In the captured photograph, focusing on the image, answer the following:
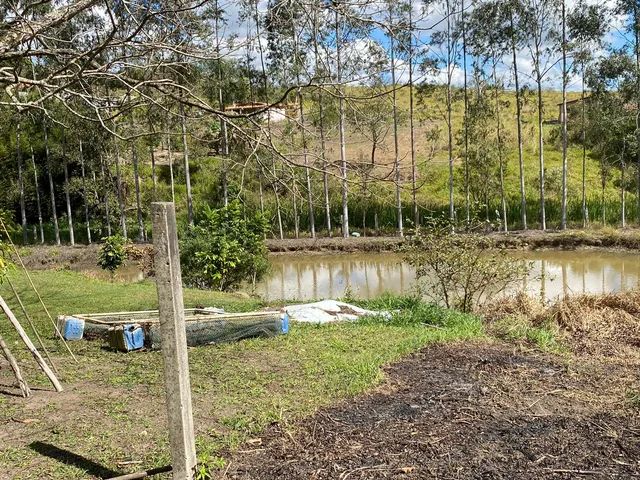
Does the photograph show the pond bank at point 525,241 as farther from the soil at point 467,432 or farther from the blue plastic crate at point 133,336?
the soil at point 467,432

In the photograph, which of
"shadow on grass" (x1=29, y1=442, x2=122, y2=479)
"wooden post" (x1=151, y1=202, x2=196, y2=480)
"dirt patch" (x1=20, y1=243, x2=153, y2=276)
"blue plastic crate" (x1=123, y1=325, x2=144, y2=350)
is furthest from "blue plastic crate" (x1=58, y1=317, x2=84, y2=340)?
"dirt patch" (x1=20, y1=243, x2=153, y2=276)

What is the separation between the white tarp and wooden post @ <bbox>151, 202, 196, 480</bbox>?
198 inches

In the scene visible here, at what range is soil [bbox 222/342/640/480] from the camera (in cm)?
349

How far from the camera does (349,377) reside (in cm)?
526

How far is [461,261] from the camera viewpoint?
8938mm

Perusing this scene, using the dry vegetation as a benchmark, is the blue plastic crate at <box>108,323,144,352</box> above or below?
above

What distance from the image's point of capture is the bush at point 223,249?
12898 millimetres

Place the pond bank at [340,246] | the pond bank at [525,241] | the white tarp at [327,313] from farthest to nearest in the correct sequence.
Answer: the pond bank at [525,241]
the pond bank at [340,246]
the white tarp at [327,313]

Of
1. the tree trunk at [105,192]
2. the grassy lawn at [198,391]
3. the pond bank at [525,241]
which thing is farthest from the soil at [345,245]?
the grassy lawn at [198,391]

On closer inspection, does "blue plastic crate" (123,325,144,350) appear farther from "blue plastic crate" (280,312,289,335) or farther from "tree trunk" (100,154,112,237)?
"tree trunk" (100,154,112,237)

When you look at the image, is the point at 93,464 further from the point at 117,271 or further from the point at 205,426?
the point at 117,271

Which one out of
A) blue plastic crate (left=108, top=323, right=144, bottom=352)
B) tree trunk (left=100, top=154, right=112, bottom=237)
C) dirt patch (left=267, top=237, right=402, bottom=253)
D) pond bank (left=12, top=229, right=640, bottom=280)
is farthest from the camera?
tree trunk (left=100, top=154, right=112, bottom=237)

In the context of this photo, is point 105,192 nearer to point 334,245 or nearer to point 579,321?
point 334,245

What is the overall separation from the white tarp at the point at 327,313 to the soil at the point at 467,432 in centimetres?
295
